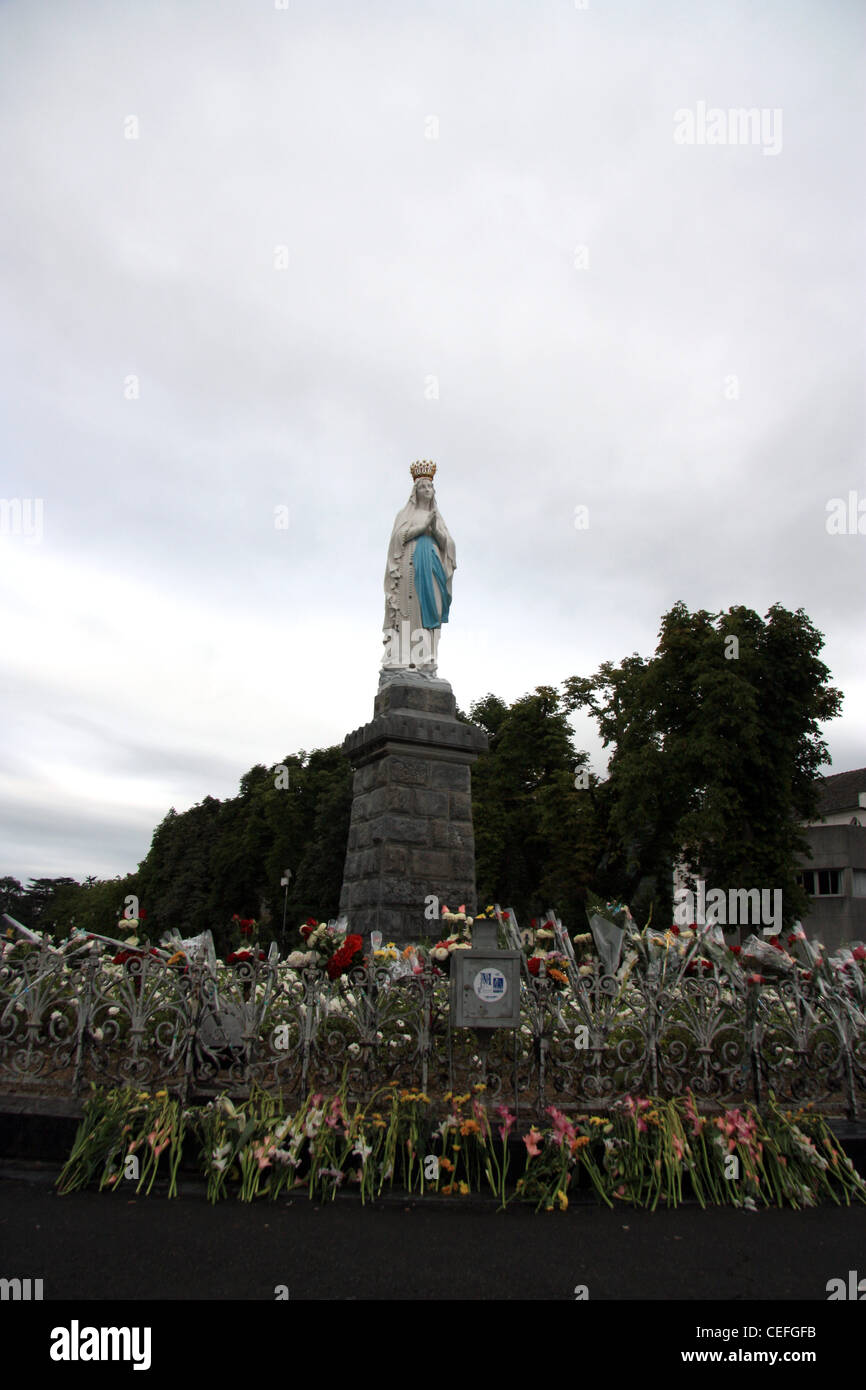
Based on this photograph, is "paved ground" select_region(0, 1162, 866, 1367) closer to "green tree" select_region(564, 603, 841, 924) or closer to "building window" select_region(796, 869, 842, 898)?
"green tree" select_region(564, 603, 841, 924)

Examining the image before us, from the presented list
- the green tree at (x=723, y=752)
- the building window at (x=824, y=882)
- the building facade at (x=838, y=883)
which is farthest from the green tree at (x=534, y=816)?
the building window at (x=824, y=882)

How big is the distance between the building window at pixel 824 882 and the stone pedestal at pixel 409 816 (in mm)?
31446

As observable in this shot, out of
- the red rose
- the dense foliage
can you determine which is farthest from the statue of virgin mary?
the dense foliage

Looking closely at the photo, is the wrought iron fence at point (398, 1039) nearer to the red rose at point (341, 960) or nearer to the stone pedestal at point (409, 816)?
A: the red rose at point (341, 960)

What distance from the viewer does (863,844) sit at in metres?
36.9

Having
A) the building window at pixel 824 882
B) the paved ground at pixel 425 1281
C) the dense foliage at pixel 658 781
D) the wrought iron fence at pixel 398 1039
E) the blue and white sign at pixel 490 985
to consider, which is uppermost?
the dense foliage at pixel 658 781

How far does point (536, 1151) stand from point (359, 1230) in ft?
3.48

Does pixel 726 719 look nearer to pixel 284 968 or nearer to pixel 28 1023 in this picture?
pixel 284 968

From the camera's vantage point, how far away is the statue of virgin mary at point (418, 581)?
12148 millimetres

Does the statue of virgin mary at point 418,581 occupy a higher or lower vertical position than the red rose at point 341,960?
higher

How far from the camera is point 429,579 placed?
1236 centimetres

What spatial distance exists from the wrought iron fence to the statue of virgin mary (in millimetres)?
6570

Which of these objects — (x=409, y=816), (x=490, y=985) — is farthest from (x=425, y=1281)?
(x=409, y=816)
